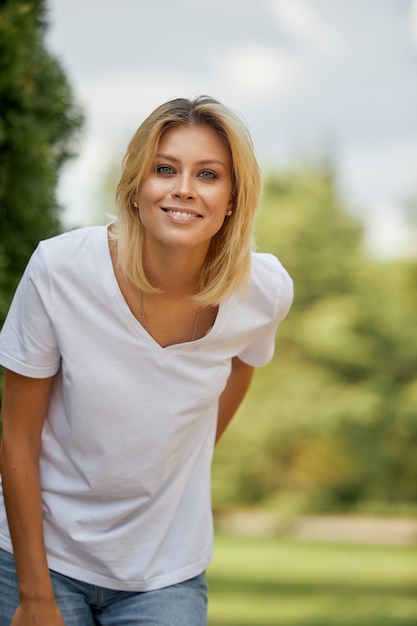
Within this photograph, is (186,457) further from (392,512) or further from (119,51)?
(119,51)

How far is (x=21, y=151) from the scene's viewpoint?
333 cm

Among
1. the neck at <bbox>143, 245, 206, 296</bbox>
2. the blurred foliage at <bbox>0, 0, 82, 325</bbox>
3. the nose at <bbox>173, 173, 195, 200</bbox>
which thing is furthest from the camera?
the blurred foliage at <bbox>0, 0, 82, 325</bbox>

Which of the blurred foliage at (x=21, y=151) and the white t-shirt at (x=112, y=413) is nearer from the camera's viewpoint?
the white t-shirt at (x=112, y=413)

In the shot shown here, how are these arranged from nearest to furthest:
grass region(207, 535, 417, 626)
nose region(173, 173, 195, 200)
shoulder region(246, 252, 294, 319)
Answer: nose region(173, 173, 195, 200) < shoulder region(246, 252, 294, 319) < grass region(207, 535, 417, 626)

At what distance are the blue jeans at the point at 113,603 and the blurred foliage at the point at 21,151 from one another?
116 cm

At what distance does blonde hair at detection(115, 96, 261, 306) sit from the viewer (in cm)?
212

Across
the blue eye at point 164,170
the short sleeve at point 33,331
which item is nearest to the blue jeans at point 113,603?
the short sleeve at point 33,331

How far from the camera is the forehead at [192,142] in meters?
2.11

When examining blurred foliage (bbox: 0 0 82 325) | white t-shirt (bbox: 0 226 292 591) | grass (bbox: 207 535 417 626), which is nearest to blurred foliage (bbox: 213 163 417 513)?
grass (bbox: 207 535 417 626)

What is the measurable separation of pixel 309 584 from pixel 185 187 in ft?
35.9

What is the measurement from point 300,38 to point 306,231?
9.43 meters

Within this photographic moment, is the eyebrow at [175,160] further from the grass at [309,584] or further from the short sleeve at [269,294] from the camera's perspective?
the grass at [309,584]

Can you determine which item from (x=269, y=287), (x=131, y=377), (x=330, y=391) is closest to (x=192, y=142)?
(x=269, y=287)

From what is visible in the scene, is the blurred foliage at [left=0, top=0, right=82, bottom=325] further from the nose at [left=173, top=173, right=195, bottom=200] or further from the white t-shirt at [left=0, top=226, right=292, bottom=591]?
the nose at [left=173, top=173, right=195, bottom=200]
